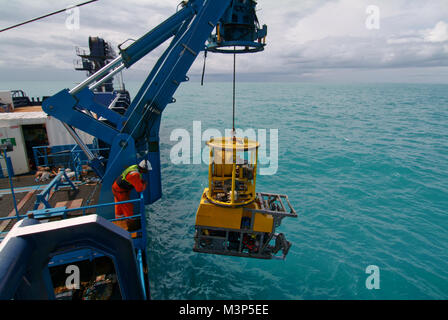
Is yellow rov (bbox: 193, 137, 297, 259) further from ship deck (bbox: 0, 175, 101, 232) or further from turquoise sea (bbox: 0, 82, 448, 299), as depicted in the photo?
ship deck (bbox: 0, 175, 101, 232)

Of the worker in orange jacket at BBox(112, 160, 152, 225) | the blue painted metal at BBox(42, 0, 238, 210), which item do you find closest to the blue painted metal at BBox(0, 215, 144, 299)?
the worker in orange jacket at BBox(112, 160, 152, 225)

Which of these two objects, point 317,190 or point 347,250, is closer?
point 347,250

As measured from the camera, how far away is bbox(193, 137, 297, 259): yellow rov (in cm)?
782

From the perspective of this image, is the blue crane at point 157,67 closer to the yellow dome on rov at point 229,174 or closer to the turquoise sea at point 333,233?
the yellow dome on rov at point 229,174

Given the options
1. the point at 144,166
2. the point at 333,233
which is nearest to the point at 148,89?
the point at 144,166

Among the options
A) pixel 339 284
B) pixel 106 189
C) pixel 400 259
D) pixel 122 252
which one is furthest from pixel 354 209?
pixel 122 252

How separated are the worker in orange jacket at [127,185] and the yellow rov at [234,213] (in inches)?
80.6

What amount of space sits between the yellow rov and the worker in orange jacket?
205cm

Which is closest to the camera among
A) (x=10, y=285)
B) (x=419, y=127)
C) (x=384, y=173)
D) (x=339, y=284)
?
(x=10, y=285)

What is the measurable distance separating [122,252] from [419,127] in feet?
160

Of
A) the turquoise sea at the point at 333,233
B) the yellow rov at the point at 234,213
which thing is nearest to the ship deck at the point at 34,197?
the turquoise sea at the point at 333,233

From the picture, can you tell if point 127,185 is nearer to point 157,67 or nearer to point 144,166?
point 144,166
